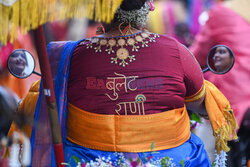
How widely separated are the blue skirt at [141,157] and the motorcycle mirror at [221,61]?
0.58 meters

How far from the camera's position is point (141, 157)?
2402 millimetres

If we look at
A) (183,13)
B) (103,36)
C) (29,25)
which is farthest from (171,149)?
(183,13)

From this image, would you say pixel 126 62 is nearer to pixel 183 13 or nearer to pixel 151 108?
pixel 151 108

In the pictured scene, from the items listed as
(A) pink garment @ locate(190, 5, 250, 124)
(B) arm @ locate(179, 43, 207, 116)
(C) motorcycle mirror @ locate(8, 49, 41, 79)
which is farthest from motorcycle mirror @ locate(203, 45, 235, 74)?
(C) motorcycle mirror @ locate(8, 49, 41, 79)

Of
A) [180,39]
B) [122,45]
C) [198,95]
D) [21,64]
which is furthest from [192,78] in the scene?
[180,39]

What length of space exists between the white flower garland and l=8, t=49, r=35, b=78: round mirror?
645 mm

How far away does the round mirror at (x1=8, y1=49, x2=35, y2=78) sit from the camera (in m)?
2.64

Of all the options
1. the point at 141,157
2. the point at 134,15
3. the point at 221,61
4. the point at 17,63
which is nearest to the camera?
the point at 141,157

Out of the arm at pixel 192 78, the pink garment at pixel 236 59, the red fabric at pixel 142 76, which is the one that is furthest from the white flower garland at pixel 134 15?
the pink garment at pixel 236 59

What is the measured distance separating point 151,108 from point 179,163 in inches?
14.0

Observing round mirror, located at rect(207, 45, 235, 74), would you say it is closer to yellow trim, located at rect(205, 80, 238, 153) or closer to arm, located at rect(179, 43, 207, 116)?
yellow trim, located at rect(205, 80, 238, 153)

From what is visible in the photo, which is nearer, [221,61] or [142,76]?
[142,76]

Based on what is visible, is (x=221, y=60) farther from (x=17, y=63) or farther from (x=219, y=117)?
(x=17, y=63)

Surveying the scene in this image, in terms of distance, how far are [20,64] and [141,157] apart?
97cm
